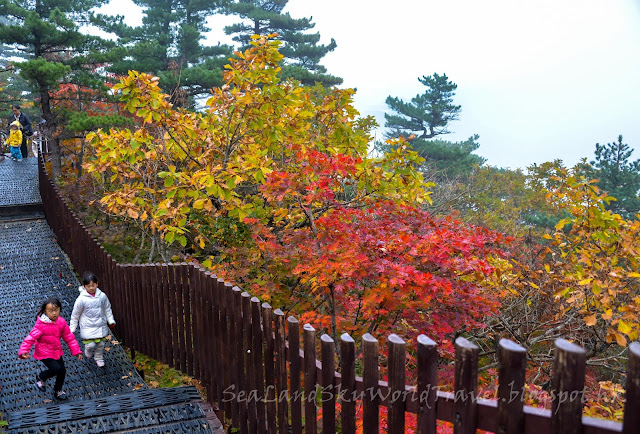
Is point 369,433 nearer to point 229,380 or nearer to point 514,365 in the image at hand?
point 514,365

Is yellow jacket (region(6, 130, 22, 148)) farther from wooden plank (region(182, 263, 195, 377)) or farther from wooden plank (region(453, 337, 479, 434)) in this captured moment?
wooden plank (region(453, 337, 479, 434))

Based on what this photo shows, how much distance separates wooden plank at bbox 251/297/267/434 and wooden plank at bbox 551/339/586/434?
2.22 meters

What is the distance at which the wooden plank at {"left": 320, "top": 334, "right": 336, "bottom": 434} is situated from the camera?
2.53 m

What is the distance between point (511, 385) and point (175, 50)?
21778 millimetres

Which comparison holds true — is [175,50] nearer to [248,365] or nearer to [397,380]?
[248,365]

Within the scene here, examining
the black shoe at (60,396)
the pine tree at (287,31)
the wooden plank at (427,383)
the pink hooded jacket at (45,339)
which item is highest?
the pine tree at (287,31)

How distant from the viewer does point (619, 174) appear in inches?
1050

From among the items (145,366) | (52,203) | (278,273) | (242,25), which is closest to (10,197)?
(52,203)

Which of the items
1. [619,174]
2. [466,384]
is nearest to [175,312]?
[466,384]

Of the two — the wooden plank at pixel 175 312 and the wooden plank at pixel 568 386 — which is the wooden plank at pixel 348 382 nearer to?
the wooden plank at pixel 568 386

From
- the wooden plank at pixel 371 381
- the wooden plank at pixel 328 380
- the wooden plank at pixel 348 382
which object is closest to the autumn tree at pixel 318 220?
the wooden plank at pixel 328 380

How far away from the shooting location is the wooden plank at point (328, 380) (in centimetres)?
253

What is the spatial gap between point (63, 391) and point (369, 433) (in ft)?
13.0

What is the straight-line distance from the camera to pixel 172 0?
2419 cm
